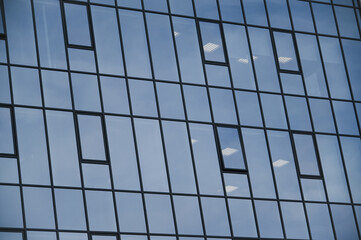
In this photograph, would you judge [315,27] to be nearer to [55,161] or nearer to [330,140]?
[330,140]

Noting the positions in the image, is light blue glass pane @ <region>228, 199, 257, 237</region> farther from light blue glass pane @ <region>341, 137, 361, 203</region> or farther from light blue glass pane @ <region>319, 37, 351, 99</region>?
light blue glass pane @ <region>319, 37, 351, 99</region>

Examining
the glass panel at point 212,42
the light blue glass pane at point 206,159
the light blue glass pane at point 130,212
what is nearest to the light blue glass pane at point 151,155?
the light blue glass pane at point 130,212

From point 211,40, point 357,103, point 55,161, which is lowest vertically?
point 55,161

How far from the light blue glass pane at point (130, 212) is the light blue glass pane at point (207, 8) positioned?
8032 mm

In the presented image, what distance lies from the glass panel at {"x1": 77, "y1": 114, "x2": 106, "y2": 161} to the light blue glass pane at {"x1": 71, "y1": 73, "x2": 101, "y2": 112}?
0.35m

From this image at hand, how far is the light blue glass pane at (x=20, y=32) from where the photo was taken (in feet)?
83.7

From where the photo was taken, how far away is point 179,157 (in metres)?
27.2

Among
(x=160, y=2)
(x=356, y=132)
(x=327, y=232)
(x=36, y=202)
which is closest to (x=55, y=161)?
(x=36, y=202)

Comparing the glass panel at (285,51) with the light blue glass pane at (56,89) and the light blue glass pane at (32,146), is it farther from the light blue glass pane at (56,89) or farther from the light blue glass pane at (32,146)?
the light blue glass pane at (32,146)

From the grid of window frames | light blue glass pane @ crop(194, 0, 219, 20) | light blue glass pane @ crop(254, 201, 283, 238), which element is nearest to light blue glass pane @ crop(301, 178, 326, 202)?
the grid of window frames

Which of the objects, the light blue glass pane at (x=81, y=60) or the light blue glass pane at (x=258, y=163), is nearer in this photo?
the light blue glass pane at (x=81, y=60)

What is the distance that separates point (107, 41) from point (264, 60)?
6.68 meters

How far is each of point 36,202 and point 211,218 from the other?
6.29 meters

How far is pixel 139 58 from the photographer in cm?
2780
